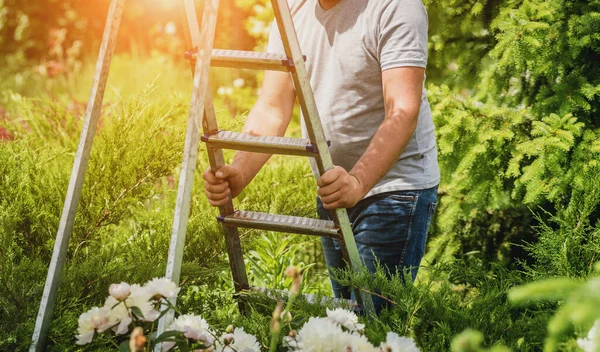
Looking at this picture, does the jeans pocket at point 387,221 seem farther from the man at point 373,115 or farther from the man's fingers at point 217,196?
the man's fingers at point 217,196

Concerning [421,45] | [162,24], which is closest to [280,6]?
[421,45]

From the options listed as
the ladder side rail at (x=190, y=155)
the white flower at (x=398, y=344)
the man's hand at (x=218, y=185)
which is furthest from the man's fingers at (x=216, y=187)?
the white flower at (x=398, y=344)

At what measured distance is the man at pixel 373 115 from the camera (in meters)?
1.79

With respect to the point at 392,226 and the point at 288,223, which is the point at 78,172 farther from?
the point at 392,226

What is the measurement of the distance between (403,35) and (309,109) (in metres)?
0.36

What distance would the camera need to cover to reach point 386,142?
1.76m

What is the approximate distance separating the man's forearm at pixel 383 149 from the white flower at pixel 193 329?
0.57 metres

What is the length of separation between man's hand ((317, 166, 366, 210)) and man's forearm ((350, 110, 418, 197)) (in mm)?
47

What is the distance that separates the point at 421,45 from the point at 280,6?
17.1 inches

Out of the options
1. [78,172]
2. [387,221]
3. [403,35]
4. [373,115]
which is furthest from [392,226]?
[78,172]

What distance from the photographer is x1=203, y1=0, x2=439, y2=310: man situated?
1.79m

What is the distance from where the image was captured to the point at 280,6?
1582 mm

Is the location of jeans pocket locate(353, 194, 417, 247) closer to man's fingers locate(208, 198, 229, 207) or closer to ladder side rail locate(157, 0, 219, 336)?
man's fingers locate(208, 198, 229, 207)

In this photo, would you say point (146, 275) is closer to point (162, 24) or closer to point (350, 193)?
point (350, 193)
